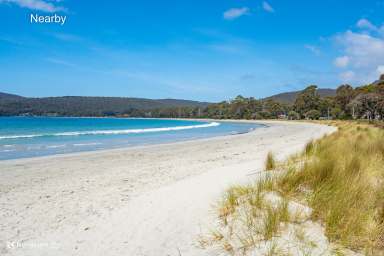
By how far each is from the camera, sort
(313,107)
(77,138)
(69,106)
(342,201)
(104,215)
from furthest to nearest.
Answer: (69,106) < (313,107) < (77,138) < (104,215) < (342,201)

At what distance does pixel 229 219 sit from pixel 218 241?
1.57 feet

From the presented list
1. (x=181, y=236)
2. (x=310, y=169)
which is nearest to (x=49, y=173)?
(x=181, y=236)

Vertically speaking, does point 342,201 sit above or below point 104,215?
above

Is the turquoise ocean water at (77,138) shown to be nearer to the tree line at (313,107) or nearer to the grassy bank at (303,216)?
the grassy bank at (303,216)

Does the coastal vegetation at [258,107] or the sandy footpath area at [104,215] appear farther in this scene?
the coastal vegetation at [258,107]

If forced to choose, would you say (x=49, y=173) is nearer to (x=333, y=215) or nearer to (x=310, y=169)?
(x=310, y=169)

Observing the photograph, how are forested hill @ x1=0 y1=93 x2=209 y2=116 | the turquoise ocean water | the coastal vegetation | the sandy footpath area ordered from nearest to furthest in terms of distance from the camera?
the sandy footpath area → the turquoise ocean water → the coastal vegetation → forested hill @ x1=0 y1=93 x2=209 y2=116

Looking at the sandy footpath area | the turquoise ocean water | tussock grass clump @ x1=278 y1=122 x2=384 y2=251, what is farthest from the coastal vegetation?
the sandy footpath area

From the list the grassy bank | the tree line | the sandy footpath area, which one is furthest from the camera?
the tree line

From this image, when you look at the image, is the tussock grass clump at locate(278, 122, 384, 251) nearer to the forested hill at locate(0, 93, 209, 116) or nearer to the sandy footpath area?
the sandy footpath area

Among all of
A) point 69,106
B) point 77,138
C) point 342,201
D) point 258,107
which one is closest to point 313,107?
point 258,107

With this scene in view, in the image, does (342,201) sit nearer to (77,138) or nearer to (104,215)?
(104,215)

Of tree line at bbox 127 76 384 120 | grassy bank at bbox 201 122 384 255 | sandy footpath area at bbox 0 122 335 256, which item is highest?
tree line at bbox 127 76 384 120

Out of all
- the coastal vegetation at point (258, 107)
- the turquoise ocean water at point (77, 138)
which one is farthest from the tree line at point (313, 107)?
the turquoise ocean water at point (77, 138)
